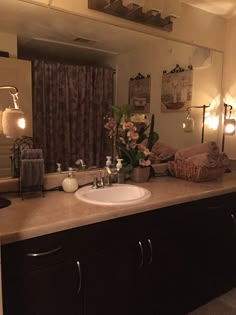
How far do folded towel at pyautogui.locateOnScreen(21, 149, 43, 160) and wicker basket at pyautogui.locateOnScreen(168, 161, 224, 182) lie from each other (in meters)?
1.05

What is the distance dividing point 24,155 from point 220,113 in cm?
193

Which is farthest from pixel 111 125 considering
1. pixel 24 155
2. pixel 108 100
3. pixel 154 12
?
pixel 154 12

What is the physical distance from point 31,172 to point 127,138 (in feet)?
2.33

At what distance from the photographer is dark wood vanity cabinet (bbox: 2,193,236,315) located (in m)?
1.12

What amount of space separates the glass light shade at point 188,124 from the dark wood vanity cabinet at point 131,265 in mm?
793

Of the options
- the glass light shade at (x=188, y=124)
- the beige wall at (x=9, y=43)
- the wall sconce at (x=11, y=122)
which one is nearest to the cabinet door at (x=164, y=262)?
the wall sconce at (x=11, y=122)

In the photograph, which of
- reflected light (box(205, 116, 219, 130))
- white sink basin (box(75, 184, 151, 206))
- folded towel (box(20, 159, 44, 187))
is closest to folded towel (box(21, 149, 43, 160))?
folded towel (box(20, 159, 44, 187))

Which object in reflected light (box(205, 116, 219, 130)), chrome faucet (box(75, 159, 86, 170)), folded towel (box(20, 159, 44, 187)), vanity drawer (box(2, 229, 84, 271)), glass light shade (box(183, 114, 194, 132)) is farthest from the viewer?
reflected light (box(205, 116, 219, 130))

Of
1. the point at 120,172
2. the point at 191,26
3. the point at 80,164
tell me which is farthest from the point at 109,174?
the point at 191,26

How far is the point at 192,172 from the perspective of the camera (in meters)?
2.01

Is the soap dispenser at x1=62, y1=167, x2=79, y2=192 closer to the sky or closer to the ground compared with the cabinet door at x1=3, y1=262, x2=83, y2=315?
closer to the sky

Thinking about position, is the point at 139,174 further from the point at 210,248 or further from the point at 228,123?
the point at 228,123

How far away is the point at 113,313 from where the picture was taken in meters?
1.39

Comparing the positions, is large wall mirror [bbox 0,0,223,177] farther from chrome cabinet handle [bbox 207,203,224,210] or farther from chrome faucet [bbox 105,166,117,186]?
chrome cabinet handle [bbox 207,203,224,210]
